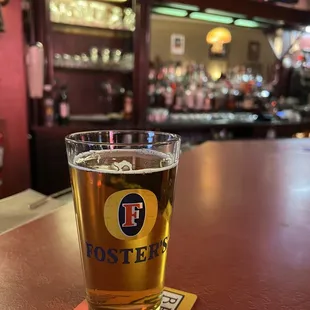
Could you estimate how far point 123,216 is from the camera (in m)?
0.39

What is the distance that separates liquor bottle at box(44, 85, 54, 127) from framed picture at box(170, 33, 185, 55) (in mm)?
1255

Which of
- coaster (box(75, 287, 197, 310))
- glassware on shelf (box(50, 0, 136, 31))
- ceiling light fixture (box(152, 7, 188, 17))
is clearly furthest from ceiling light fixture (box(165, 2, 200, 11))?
coaster (box(75, 287, 197, 310))

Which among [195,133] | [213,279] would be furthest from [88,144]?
[195,133]

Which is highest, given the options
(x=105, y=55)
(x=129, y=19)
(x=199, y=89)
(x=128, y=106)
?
(x=129, y=19)

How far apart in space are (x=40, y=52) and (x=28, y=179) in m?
0.82

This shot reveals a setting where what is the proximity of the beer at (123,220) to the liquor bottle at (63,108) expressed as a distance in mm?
2647

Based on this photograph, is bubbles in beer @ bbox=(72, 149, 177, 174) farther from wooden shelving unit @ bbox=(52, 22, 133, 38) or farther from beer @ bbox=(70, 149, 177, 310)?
wooden shelving unit @ bbox=(52, 22, 133, 38)

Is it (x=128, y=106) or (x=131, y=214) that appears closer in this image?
(x=131, y=214)

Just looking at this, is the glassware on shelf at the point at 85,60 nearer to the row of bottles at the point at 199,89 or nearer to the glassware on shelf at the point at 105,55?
the glassware on shelf at the point at 105,55

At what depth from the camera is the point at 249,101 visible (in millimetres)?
3961

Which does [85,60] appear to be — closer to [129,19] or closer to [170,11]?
[129,19]

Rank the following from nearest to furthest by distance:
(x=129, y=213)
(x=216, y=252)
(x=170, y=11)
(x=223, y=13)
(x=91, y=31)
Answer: (x=129, y=213) < (x=216, y=252) < (x=91, y=31) < (x=170, y=11) < (x=223, y=13)

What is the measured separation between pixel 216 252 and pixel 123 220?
0.27 metres

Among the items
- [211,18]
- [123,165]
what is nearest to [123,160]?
[123,165]
